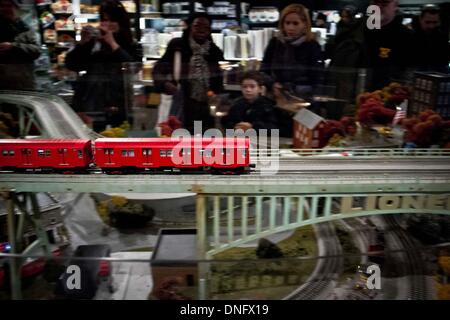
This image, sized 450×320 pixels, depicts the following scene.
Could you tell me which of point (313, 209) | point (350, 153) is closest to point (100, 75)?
point (313, 209)

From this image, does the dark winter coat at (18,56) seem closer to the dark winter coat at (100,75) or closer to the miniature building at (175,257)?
the dark winter coat at (100,75)

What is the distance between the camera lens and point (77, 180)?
4836 mm

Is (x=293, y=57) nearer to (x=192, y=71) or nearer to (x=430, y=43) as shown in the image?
(x=192, y=71)

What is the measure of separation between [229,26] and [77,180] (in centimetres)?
265

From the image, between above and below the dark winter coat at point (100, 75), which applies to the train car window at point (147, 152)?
below

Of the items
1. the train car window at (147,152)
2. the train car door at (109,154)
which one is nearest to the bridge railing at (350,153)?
the train car window at (147,152)

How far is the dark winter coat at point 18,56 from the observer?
17.5 ft

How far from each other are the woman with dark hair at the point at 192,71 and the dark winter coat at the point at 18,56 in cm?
158

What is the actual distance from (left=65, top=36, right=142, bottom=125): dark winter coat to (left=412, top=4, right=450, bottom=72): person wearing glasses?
3.52m

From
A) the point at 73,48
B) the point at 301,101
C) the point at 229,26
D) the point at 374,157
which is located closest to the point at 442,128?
the point at 374,157

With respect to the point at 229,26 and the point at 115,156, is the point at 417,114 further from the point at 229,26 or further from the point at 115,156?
the point at 115,156
